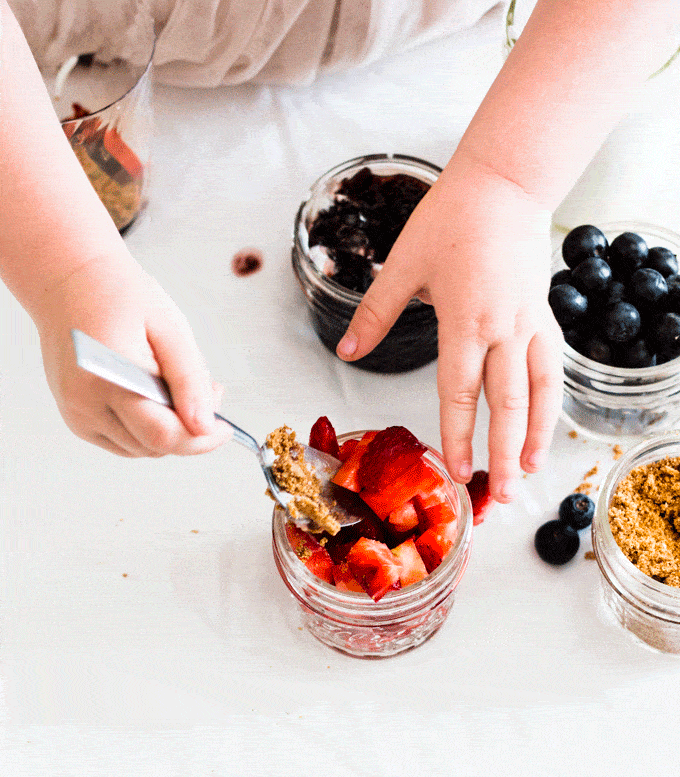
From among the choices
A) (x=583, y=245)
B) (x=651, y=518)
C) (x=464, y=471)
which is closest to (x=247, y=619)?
(x=464, y=471)

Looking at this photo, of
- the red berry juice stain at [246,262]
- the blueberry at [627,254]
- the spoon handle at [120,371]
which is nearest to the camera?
the spoon handle at [120,371]

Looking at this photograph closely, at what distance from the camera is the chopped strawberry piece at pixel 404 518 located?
64 centimetres

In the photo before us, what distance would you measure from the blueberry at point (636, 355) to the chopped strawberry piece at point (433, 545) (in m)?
0.24

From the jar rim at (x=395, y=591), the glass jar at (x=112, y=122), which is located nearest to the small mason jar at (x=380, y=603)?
the jar rim at (x=395, y=591)

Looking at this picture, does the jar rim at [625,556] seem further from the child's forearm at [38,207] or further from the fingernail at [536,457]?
the child's forearm at [38,207]

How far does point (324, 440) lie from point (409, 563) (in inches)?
4.8

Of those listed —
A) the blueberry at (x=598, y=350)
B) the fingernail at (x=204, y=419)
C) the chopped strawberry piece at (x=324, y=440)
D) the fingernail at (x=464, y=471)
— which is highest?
the blueberry at (x=598, y=350)

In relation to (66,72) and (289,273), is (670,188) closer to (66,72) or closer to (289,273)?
(289,273)

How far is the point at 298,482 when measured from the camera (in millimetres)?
628

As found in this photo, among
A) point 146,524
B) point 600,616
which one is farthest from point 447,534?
point 146,524

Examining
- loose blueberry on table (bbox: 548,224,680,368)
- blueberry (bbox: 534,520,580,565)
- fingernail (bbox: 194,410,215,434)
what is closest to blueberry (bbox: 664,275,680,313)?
loose blueberry on table (bbox: 548,224,680,368)

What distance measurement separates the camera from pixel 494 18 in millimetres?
1021

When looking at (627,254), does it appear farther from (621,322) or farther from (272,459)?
(272,459)

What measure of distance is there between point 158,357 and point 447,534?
0.85 feet
